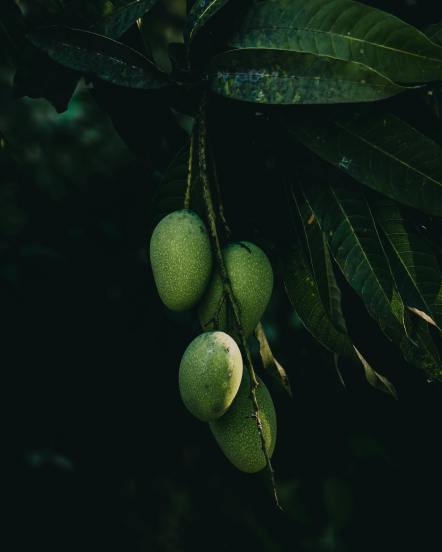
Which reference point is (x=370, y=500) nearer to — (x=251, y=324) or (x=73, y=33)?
(x=251, y=324)

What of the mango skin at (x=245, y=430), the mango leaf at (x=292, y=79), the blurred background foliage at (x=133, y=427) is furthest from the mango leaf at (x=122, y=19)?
the blurred background foliage at (x=133, y=427)

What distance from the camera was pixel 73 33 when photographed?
0.99 meters

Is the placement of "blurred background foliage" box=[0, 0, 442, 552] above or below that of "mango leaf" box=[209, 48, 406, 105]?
below

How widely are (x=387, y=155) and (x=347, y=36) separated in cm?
17

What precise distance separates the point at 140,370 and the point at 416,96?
4.09 feet

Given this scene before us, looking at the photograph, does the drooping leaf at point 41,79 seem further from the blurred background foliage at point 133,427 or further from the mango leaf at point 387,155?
the blurred background foliage at point 133,427

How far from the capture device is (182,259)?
911 mm

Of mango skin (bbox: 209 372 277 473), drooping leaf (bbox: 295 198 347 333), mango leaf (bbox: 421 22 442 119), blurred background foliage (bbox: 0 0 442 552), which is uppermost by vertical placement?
mango leaf (bbox: 421 22 442 119)

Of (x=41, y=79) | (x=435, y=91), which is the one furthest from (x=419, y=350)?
(x=41, y=79)

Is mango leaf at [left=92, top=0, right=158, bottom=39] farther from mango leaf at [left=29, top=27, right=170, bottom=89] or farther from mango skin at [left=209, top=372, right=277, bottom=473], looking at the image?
mango skin at [left=209, top=372, right=277, bottom=473]

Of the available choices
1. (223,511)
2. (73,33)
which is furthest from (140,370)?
(73,33)

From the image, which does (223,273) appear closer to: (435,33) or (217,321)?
(217,321)

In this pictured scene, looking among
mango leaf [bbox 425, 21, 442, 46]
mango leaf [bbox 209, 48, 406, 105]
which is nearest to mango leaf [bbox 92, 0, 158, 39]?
mango leaf [bbox 209, 48, 406, 105]

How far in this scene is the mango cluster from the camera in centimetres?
86
